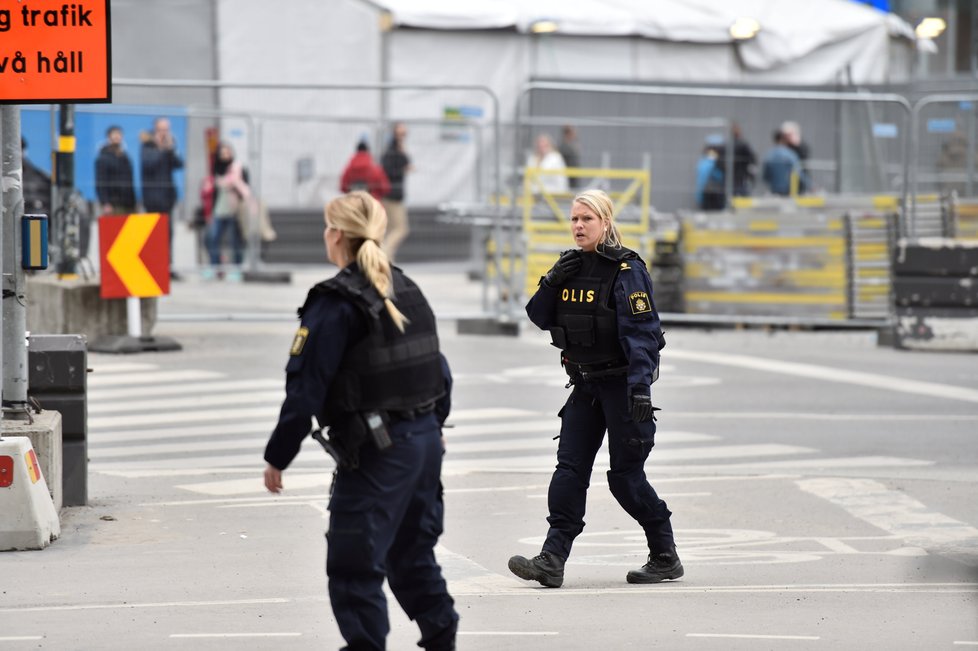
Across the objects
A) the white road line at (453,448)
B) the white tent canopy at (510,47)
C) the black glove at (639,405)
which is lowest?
the white road line at (453,448)

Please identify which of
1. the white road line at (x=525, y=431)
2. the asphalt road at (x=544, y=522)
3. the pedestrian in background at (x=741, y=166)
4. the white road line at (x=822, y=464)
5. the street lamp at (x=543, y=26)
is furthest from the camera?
the street lamp at (x=543, y=26)

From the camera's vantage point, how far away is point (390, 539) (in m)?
5.28

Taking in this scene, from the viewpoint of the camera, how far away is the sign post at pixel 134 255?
15.0m

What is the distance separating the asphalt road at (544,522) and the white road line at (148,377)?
0.11 ft

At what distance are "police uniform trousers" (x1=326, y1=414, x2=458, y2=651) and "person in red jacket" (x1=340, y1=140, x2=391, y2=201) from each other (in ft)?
50.3

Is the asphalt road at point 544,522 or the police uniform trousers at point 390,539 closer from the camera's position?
the police uniform trousers at point 390,539

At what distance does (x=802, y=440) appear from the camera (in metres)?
11.8

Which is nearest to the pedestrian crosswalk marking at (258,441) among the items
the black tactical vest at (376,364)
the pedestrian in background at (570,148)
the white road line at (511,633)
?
the white road line at (511,633)

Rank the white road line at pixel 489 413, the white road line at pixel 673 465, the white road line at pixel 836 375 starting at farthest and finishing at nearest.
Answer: the white road line at pixel 836 375 → the white road line at pixel 489 413 → the white road line at pixel 673 465

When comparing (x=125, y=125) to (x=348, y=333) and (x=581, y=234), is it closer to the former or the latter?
(x=581, y=234)

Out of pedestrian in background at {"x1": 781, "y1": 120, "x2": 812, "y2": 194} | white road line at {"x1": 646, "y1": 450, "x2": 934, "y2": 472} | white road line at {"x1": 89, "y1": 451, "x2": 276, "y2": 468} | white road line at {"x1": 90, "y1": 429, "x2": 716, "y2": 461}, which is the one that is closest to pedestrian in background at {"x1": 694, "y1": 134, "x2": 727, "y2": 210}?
pedestrian in background at {"x1": 781, "y1": 120, "x2": 812, "y2": 194}

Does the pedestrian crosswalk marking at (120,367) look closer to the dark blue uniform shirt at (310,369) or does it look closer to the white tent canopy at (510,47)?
the white tent canopy at (510,47)

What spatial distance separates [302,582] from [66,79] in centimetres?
279

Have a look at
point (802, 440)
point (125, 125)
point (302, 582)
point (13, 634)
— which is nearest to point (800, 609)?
point (302, 582)
